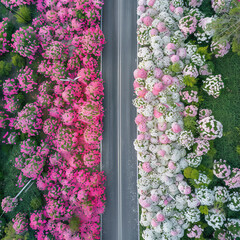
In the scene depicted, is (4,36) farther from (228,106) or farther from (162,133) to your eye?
(228,106)

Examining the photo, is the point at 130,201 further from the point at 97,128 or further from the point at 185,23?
the point at 185,23

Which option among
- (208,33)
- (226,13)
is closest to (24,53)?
(208,33)

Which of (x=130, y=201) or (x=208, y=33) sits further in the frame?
(x=130, y=201)

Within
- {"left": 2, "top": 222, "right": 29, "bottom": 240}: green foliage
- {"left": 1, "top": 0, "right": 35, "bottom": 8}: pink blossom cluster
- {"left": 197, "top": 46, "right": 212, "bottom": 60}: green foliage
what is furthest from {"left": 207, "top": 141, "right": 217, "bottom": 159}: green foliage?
{"left": 1, "top": 0, "right": 35, "bottom": 8}: pink blossom cluster

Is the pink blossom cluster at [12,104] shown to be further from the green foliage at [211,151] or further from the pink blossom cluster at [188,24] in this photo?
the green foliage at [211,151]

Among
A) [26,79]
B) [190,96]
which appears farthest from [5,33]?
[190,96]

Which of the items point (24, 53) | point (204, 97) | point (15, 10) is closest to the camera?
point (204, 97)

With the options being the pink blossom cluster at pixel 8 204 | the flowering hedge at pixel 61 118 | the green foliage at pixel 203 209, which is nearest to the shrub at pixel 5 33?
the flowering hedge at pixel 61 118
